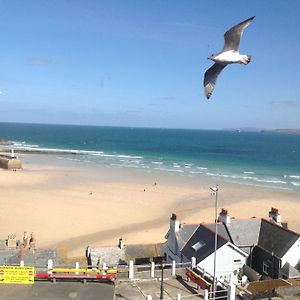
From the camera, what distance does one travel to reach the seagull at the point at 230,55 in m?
7.35

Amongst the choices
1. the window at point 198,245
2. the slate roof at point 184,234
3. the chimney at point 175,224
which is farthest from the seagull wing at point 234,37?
the chimney at point 175,224

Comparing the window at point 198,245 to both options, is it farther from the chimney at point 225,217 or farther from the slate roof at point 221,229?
the chimney at point 225,217

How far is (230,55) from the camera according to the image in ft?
24.9

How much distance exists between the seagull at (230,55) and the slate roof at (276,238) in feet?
63.8

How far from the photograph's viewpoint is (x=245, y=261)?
26359 millimetres

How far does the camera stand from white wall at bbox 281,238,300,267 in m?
25.1

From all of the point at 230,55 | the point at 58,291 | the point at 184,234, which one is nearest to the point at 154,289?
the point at 58,291

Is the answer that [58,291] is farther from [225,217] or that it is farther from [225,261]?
[225,217]

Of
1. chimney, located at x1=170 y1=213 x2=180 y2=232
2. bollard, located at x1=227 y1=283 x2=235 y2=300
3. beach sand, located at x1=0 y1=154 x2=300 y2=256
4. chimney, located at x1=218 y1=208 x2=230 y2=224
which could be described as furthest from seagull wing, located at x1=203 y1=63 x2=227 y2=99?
beach sand, located at x1=0 y1=154 x2=300 y2=256

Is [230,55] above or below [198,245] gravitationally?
above

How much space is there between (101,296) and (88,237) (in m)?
23.4

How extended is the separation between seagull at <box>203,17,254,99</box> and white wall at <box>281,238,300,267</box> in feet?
63.7

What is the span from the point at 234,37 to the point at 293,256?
20.4 meters

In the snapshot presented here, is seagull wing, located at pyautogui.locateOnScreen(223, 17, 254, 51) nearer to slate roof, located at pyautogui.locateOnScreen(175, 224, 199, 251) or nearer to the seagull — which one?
the seagull
